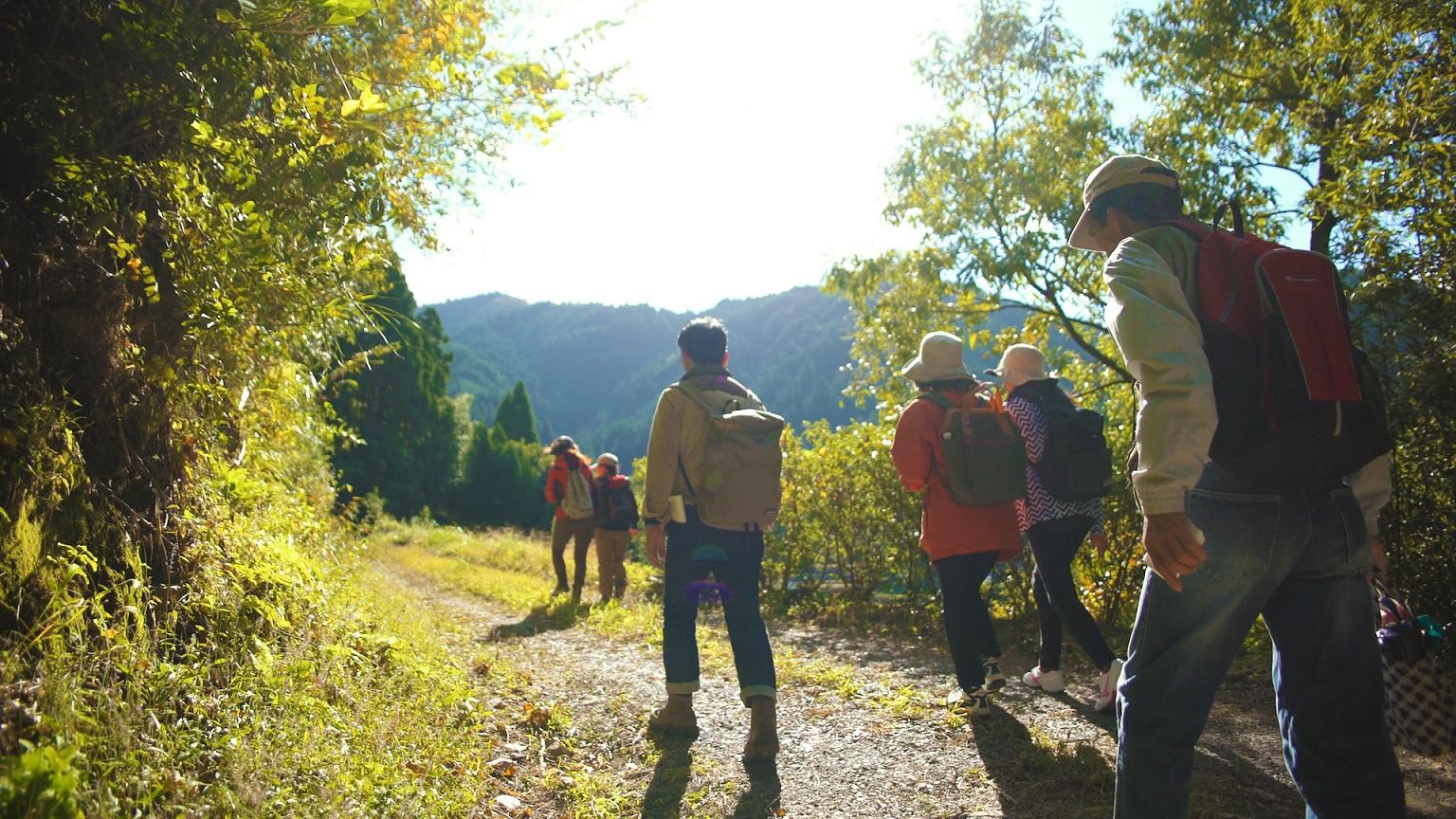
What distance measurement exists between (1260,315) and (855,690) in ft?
11.4

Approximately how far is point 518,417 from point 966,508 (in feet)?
174

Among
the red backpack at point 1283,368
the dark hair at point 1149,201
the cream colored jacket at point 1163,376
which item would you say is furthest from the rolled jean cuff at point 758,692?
the dark hair at point 1149,201

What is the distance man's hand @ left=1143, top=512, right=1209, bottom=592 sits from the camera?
202 centimetres

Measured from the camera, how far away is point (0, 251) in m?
2.52

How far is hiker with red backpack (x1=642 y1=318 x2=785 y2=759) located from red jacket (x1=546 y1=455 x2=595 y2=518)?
6.28 meters

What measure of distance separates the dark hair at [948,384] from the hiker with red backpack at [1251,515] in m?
2.13

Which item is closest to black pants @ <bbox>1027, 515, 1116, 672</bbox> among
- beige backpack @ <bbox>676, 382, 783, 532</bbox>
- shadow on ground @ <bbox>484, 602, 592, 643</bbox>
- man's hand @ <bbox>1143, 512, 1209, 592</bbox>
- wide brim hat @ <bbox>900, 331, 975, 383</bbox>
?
wide brim hat @ <bbox>900, 331, 975, 383</bbox>

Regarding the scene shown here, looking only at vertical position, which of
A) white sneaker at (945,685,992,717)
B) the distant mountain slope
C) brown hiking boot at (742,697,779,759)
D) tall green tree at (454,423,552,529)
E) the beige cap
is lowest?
tall green tree at (454,423,552,529)

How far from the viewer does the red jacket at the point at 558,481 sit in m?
10.1

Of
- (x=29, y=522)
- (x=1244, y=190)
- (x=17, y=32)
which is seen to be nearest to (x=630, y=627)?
(x=29, y=522)

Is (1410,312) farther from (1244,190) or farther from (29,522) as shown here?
(29,522)

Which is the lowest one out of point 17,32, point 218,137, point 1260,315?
point 1260,315

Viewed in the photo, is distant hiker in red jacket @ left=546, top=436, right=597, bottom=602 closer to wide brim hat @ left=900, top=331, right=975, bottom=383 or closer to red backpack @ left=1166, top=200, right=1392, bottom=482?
wide brim hat @ left=900, top=331, right=975, bottom=383

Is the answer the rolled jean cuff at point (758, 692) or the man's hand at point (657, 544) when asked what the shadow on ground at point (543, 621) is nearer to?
the man's hand at point (657, 544)
